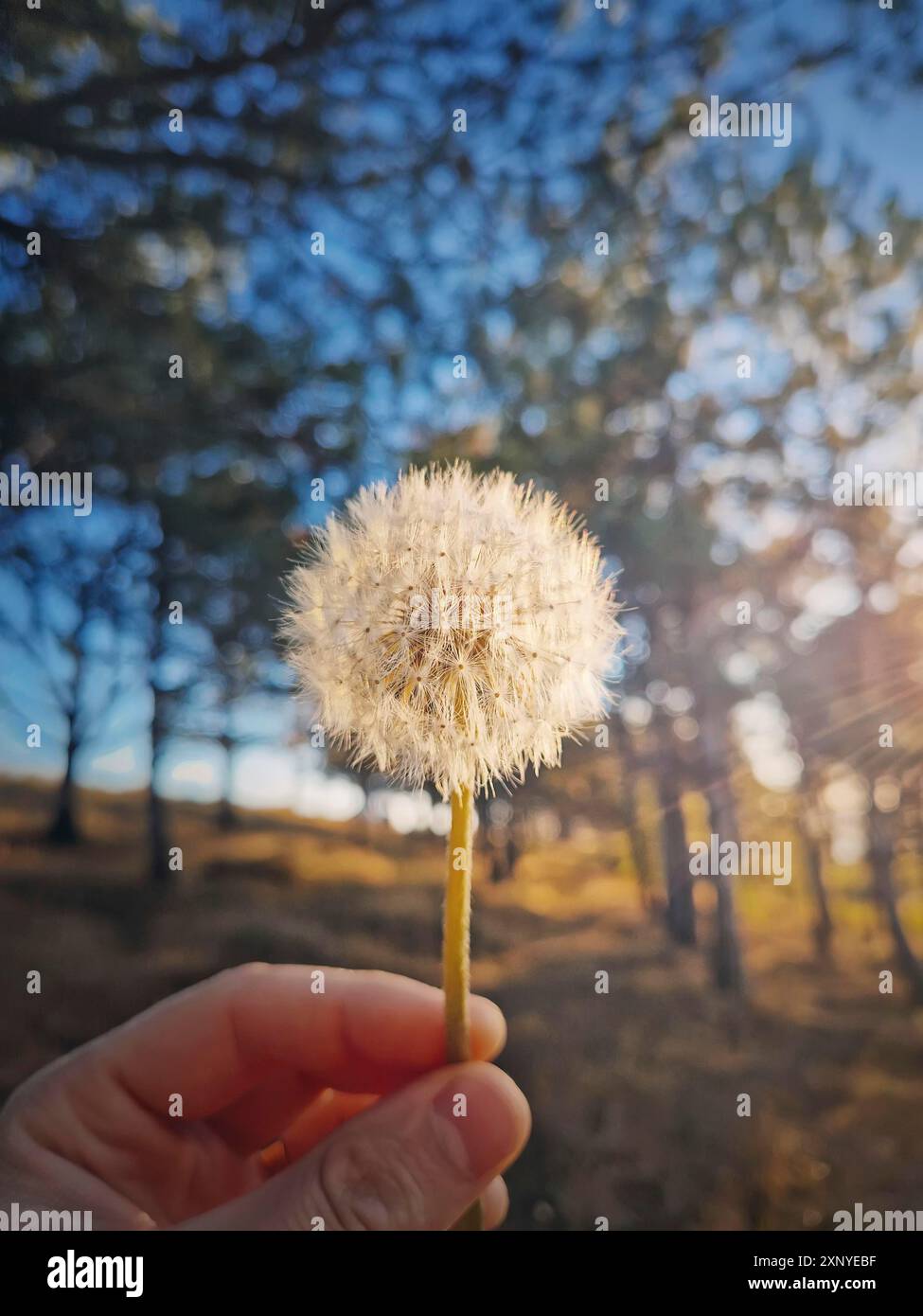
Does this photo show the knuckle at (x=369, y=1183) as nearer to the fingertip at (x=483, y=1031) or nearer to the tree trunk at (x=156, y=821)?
the fingertip at (x=483, y=1031)

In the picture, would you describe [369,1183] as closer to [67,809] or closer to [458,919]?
[458,919]

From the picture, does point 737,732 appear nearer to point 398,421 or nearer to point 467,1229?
point 398,421

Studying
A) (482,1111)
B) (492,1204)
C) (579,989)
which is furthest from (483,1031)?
(579,989)

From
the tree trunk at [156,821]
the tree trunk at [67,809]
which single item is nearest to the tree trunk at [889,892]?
the tree trunk at [156,821]

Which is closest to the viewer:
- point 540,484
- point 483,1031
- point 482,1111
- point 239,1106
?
point 482,1111

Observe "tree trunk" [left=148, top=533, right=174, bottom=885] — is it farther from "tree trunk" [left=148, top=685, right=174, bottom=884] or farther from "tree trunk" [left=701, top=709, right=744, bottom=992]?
"tree trunk" [left=701, top=709, right=744, bottom=992]
